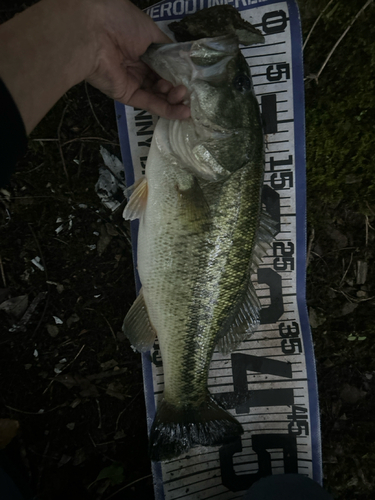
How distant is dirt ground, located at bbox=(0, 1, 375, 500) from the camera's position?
203 cm

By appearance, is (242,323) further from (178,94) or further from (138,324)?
(178,94)

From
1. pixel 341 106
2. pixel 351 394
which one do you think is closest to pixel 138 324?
pixel 351 394

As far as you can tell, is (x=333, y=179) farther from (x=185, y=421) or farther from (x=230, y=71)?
(x=185, y=421)

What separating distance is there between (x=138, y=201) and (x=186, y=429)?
1244 millimetres

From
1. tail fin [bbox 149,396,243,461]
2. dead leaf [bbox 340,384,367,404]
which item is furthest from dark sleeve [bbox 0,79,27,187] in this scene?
dead leaf [bbox 340,384,367,404]

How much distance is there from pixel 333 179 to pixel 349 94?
53 cm

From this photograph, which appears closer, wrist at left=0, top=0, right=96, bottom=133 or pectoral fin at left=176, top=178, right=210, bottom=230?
wrist at left=0, top=0, right=96, bottom=133

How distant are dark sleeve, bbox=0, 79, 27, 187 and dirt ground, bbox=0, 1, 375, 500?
873 mm

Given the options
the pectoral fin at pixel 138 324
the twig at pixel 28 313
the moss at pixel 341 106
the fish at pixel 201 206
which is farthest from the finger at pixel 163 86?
the twig at pixel 28 313

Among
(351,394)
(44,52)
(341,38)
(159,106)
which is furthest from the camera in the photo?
(351,394)

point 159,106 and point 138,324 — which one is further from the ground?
point 159,106

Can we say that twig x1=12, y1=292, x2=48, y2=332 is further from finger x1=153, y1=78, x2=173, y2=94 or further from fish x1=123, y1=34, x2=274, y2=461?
finger x1=153, y1=78, x2=173, y2=94

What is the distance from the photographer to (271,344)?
Answer: 2.05m

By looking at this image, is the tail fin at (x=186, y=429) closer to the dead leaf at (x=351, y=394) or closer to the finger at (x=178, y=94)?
the dead leaf at (x=351, y=394)
